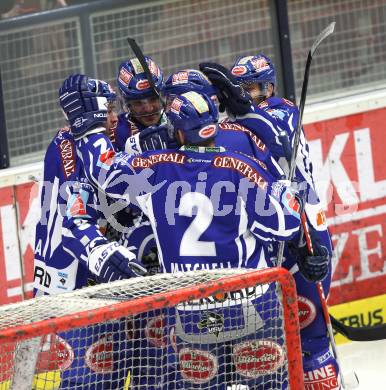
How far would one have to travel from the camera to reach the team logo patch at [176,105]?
421cm

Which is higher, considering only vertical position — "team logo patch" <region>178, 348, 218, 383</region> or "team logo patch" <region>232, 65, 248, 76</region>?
"team logo patch" <region>232, 65, 248, 76</region>

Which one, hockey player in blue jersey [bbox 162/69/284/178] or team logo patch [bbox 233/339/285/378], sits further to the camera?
hockey player in blue jersey [bbox 162/69/284/178]

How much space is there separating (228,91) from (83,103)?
53cm

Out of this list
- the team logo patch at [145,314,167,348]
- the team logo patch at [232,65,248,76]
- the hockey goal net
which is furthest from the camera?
the team logo patch at [232,65,248,76]

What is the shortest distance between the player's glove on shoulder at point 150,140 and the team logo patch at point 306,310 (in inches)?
32.0

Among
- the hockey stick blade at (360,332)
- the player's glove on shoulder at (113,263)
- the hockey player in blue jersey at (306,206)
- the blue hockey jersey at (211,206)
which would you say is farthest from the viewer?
the hockey stick blade at (360,332)

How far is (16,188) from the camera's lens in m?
5.80

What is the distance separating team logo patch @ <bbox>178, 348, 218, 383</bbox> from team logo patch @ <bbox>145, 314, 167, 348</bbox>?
90 mm

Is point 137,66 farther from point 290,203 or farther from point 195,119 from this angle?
point 290,203

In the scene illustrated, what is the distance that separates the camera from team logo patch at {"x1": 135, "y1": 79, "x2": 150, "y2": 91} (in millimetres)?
4789

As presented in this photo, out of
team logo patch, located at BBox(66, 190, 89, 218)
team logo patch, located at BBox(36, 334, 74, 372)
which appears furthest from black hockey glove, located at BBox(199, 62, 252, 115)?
team logo patch, located at BBox(36, 334, 74, 372)

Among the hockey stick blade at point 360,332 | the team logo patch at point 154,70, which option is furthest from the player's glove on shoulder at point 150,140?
the hockey stick blade at point 360,332

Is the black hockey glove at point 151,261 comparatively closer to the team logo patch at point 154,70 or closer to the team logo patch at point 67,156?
the team logo patch at point 67,156

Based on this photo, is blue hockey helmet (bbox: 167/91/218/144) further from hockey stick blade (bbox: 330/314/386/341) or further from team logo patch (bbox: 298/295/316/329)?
hockey stick blade (bbox: 330/314/386/341)
